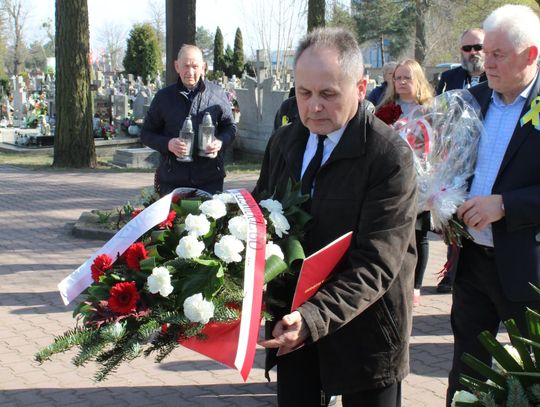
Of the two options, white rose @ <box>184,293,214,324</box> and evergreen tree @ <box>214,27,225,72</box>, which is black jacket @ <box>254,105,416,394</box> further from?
evergreen tree @ <box>214,27,225,72</box>

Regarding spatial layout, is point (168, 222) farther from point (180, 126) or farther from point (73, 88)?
point (73, 88)

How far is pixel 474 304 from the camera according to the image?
11.3 feet

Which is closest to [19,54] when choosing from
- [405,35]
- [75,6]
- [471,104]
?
[405,35]

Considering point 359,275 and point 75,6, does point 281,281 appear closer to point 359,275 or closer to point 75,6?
point 359,275

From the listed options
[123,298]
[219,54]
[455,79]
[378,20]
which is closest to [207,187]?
[455,79]

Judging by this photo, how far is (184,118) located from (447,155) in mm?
3132

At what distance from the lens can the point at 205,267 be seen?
2.31 meters

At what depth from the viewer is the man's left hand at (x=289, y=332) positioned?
2.24 meters

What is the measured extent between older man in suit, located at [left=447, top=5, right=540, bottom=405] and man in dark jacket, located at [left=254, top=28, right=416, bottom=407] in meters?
0.75

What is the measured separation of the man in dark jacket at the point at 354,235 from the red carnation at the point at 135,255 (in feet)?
1.43

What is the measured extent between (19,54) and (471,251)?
84278mm

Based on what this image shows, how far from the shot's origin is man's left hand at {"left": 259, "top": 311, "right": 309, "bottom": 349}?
2.24 metres

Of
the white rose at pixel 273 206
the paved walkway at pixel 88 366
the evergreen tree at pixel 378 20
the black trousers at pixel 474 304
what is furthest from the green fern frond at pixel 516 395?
the evergreen tree at pixel 378 20

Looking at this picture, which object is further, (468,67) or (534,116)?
(468,67)
